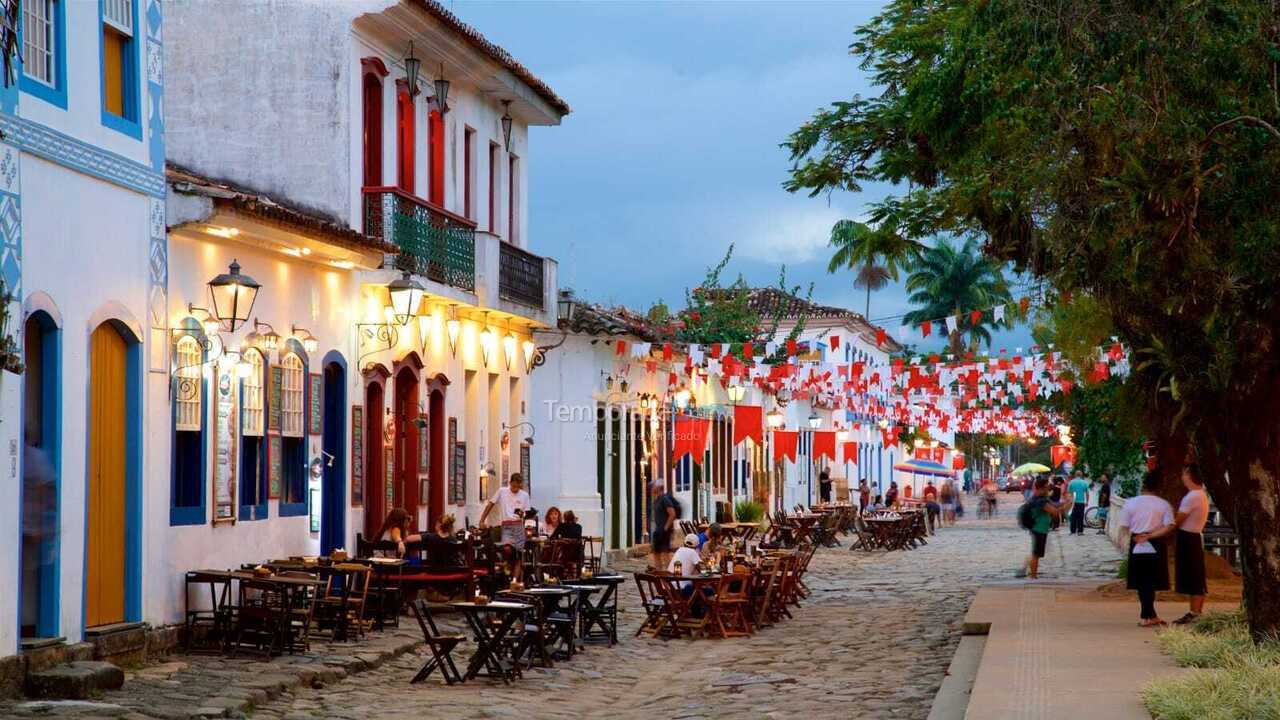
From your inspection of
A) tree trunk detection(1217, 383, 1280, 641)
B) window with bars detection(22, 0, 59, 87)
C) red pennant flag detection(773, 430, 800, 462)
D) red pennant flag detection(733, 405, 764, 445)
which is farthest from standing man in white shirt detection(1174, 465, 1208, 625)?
red pennant flag detection(773, 430, 800, 462)

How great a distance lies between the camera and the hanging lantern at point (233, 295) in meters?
16.1

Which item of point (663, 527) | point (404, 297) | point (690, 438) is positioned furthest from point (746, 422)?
point (404, 297)

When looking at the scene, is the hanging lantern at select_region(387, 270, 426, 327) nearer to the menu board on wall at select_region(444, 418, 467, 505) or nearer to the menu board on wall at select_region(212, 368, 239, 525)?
the menu board on wall at select_region(212, 368, 239, 525)

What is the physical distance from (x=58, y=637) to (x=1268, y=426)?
380 inches

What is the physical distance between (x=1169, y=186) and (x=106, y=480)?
879 centimetres

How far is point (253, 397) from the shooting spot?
17766 millimetres

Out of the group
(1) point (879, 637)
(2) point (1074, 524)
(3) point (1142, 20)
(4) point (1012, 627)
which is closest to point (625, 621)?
(1) point (879, 637)

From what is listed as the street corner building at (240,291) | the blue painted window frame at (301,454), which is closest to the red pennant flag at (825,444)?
the street corner building at (240,291)

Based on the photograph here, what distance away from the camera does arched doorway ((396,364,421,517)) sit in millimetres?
22547

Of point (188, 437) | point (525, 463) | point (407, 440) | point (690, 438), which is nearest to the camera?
point (188, 437)

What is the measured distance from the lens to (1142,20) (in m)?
13.0

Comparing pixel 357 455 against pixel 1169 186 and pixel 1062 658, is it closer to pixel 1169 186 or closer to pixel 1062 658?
pixel 1062 658

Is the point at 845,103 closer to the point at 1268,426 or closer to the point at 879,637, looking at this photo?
the point at 879,637

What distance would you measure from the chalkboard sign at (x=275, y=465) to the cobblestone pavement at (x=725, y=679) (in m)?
2.54
